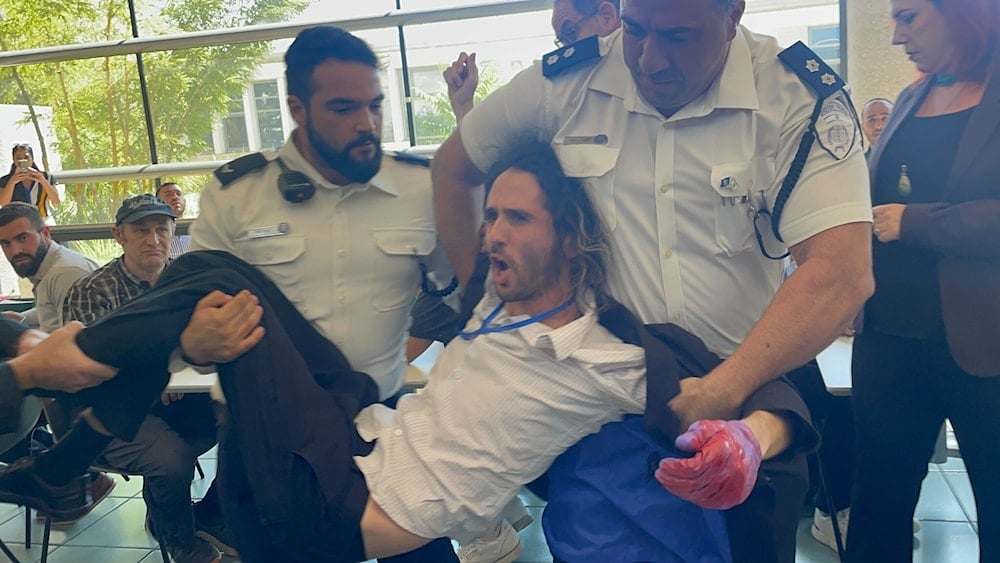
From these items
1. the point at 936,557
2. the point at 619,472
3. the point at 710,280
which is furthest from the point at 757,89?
the point at 936,557

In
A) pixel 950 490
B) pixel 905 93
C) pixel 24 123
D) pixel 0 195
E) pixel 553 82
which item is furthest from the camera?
pixel 24 123

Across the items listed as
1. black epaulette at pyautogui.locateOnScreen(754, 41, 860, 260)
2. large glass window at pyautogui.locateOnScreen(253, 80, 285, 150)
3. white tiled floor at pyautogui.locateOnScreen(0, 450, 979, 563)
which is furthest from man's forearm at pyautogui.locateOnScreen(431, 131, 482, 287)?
large glass window at pyautogui.locateOnScreen(253, 80, 285, 150)

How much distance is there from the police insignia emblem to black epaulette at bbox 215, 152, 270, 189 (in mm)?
1148

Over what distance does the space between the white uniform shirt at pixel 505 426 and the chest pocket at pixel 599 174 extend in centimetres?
20

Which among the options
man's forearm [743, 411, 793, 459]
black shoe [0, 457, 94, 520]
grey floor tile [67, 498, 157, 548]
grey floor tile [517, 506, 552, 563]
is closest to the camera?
man's forearm [743, 411, 793, 459]

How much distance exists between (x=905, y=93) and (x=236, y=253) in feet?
5.23

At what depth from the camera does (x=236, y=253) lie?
1.65 m

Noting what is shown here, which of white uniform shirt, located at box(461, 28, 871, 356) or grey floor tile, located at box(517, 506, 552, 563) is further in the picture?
grey floor tile, located at box(517, 506, 552, 563)

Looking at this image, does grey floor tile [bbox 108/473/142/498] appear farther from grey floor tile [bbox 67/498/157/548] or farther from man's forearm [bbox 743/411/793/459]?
man's forearm [bbox 743/411/793/459]

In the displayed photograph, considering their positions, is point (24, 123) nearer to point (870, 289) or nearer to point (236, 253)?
point (236, 253)

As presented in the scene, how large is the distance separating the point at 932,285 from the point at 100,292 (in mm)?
2636

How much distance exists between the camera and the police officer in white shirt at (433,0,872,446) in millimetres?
1246

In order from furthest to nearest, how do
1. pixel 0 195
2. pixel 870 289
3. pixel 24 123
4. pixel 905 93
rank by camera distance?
1. pixel 24 123
2. pixel 0 195
3. pixel 905 93
4. pixel 870 289

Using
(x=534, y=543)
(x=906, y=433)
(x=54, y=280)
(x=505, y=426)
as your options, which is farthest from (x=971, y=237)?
(x=54, y=280)
